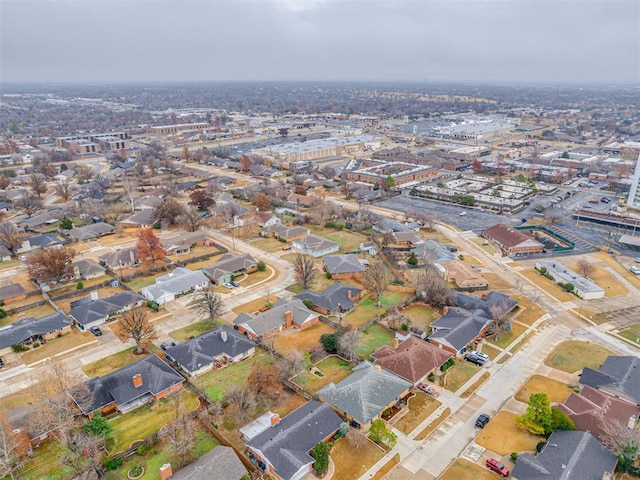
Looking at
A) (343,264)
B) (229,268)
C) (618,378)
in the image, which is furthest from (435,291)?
(229,268)

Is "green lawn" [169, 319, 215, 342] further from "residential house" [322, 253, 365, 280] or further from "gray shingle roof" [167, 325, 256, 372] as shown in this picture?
"residential house" [322, 253, 365, 280]

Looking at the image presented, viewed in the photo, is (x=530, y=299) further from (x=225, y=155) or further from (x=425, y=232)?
(x=225, y=155)

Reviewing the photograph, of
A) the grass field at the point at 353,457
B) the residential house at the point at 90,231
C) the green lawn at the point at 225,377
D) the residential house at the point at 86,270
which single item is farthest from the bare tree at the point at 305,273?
the residential house at the point at 90,231

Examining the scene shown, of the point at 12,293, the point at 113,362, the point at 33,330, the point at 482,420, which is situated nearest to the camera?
the point at 482,420

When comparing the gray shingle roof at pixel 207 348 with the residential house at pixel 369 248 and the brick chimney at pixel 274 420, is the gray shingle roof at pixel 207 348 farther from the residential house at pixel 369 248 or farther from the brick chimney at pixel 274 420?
the residential house at pixel 369 248

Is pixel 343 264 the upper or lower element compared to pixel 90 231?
upper

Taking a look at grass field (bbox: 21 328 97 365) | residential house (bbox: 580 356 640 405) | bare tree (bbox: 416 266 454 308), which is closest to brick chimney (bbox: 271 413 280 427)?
grass field (bbox: 21 328 97 365)

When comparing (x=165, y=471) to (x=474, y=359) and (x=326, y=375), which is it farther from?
(x=474, y=359)
